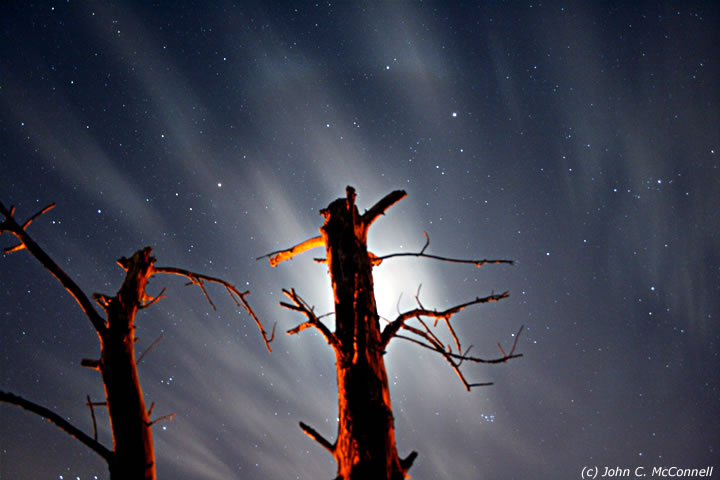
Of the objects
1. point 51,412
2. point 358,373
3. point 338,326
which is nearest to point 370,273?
point 338,326

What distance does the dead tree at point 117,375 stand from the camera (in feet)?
9.45

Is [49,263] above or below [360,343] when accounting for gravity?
above

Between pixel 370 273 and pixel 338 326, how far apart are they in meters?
0.59

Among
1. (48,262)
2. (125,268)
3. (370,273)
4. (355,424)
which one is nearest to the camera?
(355,424)

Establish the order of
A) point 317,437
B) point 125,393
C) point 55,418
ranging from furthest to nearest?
point 125,393
point 317,437
point 55,418

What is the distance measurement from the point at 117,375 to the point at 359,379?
78.2 inches

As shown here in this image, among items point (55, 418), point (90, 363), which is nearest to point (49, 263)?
point (90, 363)

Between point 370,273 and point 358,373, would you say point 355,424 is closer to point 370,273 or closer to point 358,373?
point 358,373

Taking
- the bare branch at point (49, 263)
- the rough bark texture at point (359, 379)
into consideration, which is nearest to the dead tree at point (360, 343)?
the rough bark texture at point (359, 379)

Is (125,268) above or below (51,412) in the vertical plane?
above

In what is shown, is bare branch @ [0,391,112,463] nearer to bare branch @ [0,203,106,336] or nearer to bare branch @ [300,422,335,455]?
bare branch @ [0,203,106,336]

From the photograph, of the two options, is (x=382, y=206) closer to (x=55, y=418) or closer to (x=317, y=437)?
(x=317, y=437)

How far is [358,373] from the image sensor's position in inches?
117

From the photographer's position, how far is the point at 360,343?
287cm
